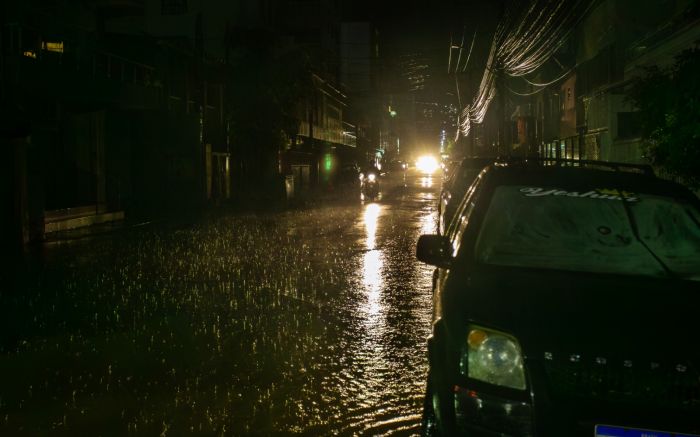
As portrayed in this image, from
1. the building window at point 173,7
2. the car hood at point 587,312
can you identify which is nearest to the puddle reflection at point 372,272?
the car hood at point 587,312

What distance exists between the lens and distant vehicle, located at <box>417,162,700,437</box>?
3303 mm

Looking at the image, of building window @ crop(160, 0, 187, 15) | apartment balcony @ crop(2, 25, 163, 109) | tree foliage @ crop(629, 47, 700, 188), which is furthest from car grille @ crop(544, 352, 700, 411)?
building window @ crop(160, 0, 187, 15)

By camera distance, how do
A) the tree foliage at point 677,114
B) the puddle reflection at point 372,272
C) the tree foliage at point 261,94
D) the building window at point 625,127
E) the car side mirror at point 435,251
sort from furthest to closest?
the tree foliage at point 261,94 → the building window at point 625,127 → the puddle reflection at point 372,272 → the tree foliage at point 677,114 → the car side mirror at point 435,251

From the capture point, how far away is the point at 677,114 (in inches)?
393

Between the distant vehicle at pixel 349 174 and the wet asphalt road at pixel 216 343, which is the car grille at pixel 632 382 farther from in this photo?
the distant vehicle at pixel 349 174

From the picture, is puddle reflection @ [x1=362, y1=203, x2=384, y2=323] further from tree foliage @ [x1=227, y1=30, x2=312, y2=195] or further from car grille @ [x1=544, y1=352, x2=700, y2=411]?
tree foliage @ [x1=227, y1=30, x2=312, y2=195]

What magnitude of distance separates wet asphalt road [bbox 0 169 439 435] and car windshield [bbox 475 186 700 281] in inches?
59.9

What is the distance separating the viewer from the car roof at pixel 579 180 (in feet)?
17.0

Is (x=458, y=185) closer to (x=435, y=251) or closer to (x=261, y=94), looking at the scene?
(x=435, y=251)

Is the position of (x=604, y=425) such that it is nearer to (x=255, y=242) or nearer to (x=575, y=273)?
(x=575, y=273)

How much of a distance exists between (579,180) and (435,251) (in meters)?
1.25

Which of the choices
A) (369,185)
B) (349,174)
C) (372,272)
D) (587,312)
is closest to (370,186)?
(369,185)

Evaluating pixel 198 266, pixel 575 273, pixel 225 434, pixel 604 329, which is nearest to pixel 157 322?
pixel 225 434

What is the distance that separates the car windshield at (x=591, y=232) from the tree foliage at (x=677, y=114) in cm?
496
